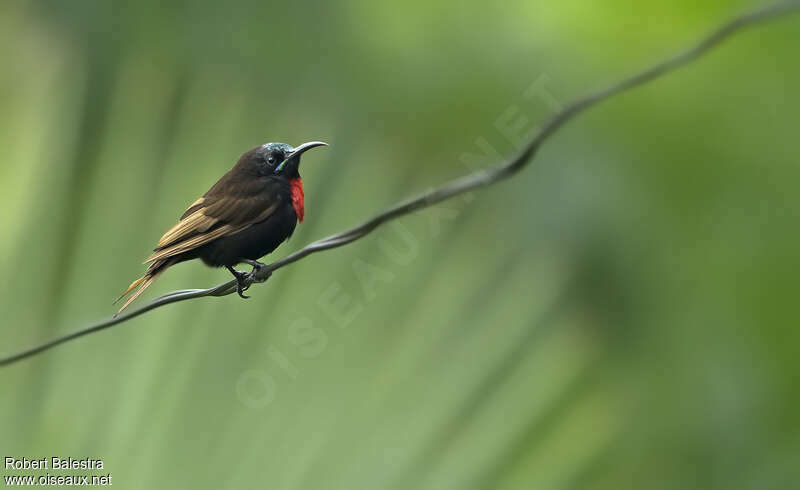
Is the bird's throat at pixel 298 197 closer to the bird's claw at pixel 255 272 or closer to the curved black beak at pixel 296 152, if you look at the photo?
the curved black beak at pixel 296 152

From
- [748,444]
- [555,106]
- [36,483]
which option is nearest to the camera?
[36,483]

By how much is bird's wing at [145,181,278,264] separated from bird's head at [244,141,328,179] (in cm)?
8

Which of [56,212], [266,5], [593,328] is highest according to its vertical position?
[266,5]

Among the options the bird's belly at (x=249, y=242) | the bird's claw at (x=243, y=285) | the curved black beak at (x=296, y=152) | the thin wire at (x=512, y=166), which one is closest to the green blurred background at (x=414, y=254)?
the bird's claw at (x=243, y=285)

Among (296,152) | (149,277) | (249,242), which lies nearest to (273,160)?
(296,152)

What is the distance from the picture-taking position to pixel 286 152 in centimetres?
376

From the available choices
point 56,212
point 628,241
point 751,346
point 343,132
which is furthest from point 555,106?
point 56,212

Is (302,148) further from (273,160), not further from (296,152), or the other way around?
(273,160)

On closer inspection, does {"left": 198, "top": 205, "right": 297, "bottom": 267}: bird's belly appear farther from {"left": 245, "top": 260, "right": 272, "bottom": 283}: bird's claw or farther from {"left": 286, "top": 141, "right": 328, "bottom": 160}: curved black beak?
{"left": 286, "top": 141, "right": 328, "bottom": 160}: curved black beak

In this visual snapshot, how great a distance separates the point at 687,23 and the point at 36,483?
4249 mm

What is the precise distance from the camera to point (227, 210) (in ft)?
12.1

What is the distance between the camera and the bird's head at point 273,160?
12.3 ft

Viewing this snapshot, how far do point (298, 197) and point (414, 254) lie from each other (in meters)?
0.58

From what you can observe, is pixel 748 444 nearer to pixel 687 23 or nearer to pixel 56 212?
pixel 687 23
